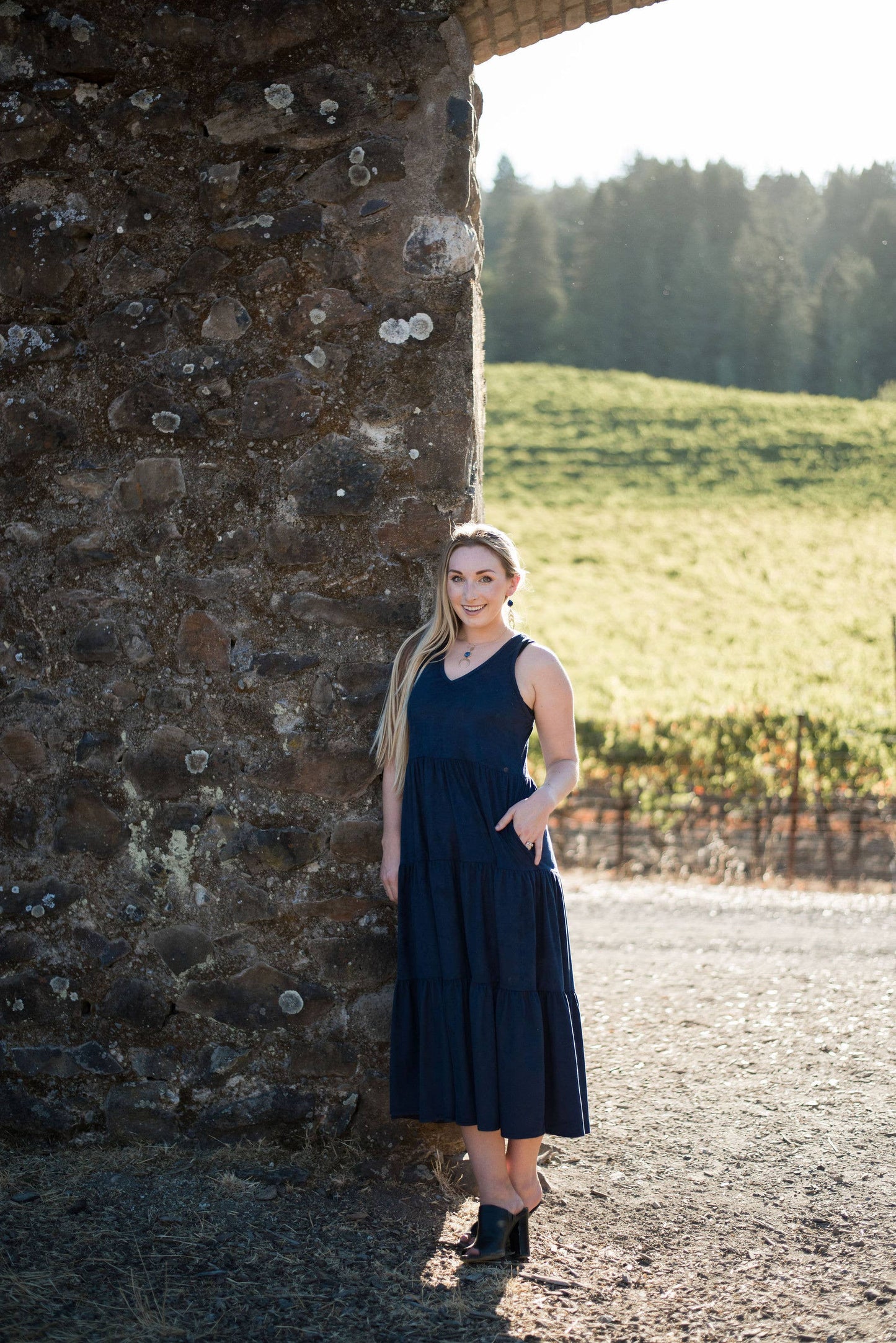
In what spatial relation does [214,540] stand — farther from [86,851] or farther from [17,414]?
[86,851]

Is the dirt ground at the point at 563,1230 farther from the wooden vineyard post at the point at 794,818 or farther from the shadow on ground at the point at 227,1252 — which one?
the wooden vineyard post at the point at 794,818

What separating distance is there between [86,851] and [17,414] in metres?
1.32

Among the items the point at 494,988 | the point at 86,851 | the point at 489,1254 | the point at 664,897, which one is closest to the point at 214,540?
the point at 86,851

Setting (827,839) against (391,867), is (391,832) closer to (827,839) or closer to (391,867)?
(391,867)

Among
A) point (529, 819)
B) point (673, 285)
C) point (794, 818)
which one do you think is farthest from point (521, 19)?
point (673, 285)

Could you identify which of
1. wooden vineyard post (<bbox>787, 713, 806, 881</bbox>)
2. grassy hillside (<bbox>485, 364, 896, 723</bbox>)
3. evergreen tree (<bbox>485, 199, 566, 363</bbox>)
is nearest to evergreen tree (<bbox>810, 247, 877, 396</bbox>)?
grassy hillside (<bbox>485, 364, 896, 723</bbox>)

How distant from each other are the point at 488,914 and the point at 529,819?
281mm

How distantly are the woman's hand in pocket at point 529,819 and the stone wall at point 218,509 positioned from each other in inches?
23.6

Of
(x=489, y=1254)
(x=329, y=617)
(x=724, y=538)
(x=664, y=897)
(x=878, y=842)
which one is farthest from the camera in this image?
(x=724, y=538)

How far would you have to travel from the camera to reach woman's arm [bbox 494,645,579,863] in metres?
2.76

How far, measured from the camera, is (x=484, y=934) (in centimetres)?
282

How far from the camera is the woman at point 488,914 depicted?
9.14ft

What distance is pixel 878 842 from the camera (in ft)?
29.9

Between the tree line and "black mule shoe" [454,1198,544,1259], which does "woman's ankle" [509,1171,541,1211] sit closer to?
"black mule shoe" [454,1198,544,1259]
